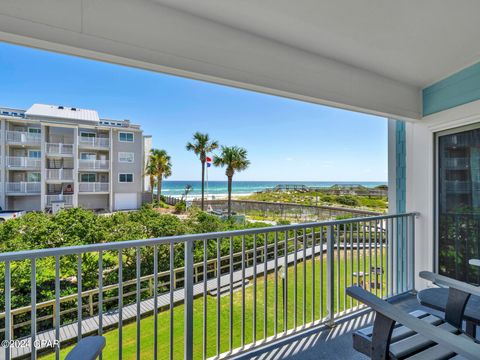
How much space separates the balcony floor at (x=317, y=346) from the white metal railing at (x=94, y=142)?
4336mm

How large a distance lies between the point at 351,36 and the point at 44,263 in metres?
4.19

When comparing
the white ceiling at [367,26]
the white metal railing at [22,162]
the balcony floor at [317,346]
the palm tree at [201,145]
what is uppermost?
the palm tree at [201,145]

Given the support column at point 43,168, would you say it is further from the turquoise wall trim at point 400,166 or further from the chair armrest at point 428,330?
the turquoise wall trim at point 400,166

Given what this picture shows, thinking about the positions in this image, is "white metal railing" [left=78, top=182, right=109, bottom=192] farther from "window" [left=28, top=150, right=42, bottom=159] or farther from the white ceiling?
the white ceiling

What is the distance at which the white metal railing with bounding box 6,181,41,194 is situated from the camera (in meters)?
3.31

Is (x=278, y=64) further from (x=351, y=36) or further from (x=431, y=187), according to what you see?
(x=431, y=187)

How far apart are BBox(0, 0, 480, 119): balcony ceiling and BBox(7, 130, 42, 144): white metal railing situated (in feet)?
8.68

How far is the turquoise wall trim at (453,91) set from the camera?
2.38 metres

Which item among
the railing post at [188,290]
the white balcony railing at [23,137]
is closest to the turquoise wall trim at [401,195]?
the railing post at [188,290]

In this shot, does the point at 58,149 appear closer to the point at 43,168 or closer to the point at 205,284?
the point at 43,168

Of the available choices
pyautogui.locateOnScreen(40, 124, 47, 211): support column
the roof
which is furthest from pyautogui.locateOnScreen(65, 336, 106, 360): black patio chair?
the roof

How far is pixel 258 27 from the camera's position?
5.94ft

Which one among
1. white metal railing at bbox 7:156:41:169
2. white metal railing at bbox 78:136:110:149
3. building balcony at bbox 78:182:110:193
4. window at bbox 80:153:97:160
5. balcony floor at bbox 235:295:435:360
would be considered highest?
white metal railing at bbox 78:136:110:149

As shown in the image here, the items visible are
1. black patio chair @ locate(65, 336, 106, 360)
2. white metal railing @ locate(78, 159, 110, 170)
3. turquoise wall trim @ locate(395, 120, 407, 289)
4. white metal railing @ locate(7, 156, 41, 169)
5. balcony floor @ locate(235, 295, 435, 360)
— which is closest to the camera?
black patio chair @ locate(65, 336, 106, 360)
